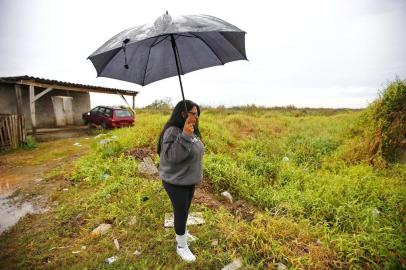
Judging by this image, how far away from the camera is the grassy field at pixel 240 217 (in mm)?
3711

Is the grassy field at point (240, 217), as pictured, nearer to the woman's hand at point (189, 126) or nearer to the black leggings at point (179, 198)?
the black leggings at point (179, 198)

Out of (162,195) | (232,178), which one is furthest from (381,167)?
(162,195)

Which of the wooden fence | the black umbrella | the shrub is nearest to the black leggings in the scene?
the black umbrella

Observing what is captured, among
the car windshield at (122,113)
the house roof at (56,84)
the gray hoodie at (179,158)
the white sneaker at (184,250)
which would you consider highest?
the house roof at (56,84)

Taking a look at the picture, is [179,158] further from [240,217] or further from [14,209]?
[14,209]

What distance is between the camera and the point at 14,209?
558 centimetres

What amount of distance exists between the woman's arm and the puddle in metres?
3.91

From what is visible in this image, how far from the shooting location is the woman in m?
2.82

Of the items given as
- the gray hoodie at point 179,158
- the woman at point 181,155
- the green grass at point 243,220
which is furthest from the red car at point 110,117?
the gray hoodie at point 179,158

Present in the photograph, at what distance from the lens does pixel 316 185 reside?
20.7 feet

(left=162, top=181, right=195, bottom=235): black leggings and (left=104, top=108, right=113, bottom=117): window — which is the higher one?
(left=104, top=108, right=113, bottom=117): window

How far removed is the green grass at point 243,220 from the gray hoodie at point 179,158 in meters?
1.30

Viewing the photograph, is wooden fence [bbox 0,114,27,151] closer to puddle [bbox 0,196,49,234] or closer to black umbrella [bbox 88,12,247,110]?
puddle [bbox 0,196,49,234]

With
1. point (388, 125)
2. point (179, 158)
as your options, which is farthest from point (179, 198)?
point (388, 125)
